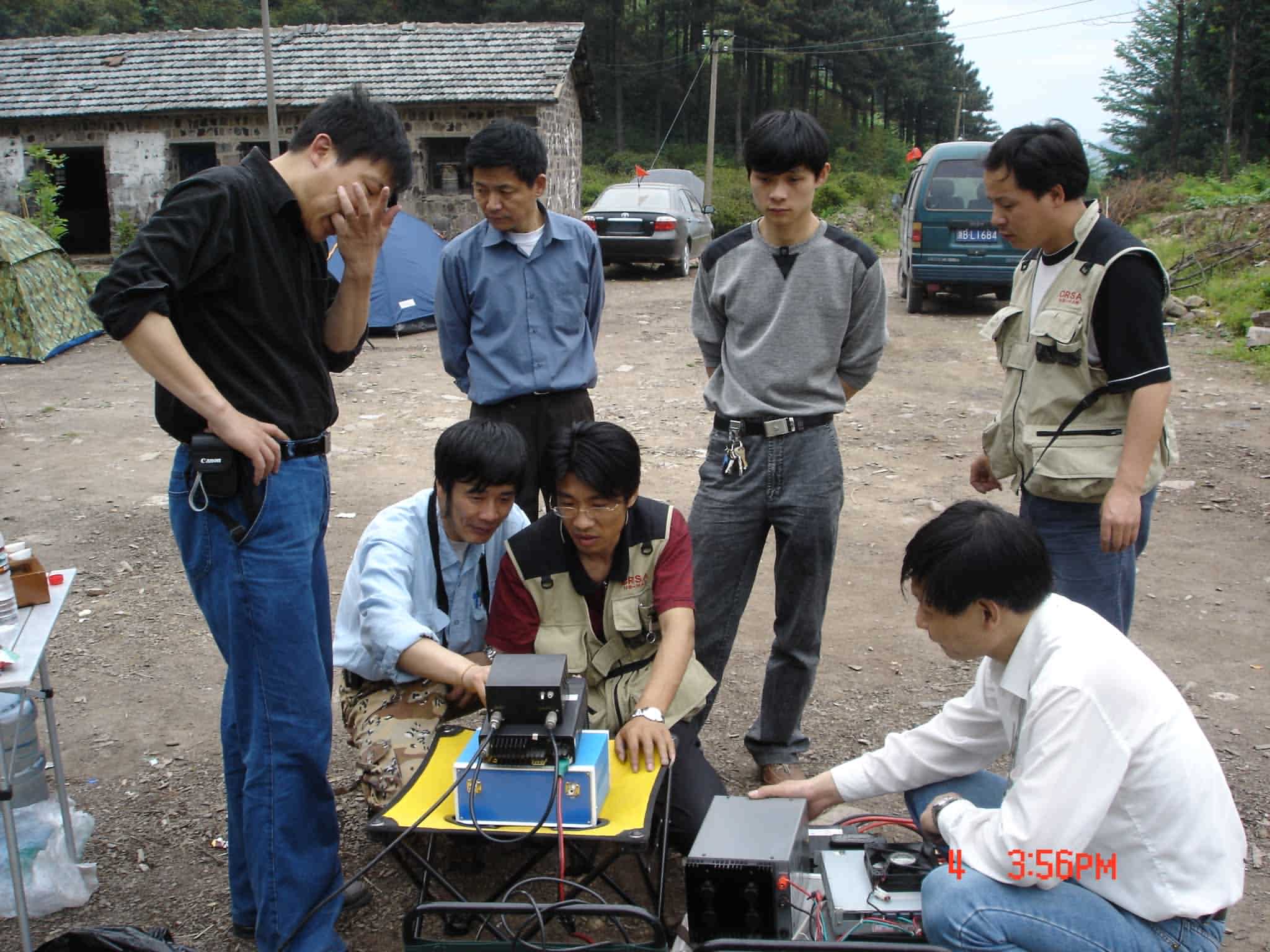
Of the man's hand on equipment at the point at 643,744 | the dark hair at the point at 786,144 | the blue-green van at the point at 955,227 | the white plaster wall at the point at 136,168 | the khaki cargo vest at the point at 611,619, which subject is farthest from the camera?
the white plaster wall at the point at 136,168

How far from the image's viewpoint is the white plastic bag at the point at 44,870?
2.54m

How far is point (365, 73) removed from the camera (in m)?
16.4

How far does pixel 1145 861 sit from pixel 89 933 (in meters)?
1.89

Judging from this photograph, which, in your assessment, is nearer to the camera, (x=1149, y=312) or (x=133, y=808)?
(x=1149, y=312)

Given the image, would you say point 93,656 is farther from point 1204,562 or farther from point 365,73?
point 365,73

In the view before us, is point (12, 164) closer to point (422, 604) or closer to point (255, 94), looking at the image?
point (255, 94)

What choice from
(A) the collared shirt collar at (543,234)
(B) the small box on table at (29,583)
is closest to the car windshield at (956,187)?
(A) the collared shirt collar at (543,234)

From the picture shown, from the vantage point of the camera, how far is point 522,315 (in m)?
3.58

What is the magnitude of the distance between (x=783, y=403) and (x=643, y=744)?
3.49 feet

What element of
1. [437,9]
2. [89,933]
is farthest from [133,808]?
[437,9]

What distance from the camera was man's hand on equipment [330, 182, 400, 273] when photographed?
6.91ft

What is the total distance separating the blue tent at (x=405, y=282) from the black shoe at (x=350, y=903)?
28.4 feet

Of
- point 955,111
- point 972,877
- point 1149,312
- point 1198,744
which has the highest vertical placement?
point 955,111

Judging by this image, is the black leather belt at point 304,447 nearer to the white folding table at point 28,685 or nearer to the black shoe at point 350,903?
the white folding table at point 28,685
